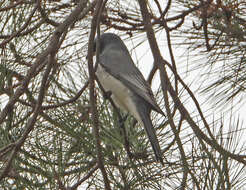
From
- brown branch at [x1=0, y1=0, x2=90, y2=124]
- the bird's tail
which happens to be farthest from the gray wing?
brown branch at [x1=0, y1=0, x2=90, y2=124]

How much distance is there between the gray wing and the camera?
2828 mm

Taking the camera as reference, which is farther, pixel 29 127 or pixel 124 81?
pixel 124 81

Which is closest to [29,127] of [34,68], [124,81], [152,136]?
[34,68]

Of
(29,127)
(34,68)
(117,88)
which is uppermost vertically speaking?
(117,88)

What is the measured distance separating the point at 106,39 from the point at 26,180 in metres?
1.85

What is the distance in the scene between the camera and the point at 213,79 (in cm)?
249

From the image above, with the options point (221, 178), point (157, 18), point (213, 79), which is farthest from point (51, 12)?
point (221, 178)

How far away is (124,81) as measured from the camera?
9.93 ft

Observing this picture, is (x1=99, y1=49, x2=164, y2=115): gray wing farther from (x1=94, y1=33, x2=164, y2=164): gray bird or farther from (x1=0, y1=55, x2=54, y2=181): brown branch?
(x1=0, y1=55, x2=54, y2=181): brown branch

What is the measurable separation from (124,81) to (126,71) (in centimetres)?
10

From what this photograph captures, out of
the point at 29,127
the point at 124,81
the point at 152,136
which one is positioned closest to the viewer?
the point at 29,127

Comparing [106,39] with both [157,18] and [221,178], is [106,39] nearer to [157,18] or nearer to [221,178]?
[157,18]

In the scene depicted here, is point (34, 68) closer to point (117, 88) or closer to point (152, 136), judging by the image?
point (152, 136)

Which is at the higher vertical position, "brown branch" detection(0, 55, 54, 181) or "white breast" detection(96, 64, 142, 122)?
"white breast" detection(96, 64, 142, 122)
